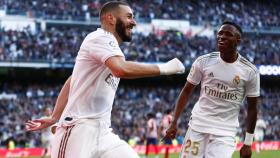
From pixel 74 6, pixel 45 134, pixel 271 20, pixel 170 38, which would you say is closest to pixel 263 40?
pixel 271 20

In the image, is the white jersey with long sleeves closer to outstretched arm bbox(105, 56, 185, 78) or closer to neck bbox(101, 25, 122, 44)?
neck bbox(101, 25, 122, 44)

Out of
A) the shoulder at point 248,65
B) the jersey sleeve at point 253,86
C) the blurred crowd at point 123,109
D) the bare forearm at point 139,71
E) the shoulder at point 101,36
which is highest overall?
the shoulder at point 101,36

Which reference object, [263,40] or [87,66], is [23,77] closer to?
[263,40]

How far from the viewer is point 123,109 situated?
38969 millimetres

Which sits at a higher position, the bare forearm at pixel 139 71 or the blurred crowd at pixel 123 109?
the bare forearm at pixel 139 71

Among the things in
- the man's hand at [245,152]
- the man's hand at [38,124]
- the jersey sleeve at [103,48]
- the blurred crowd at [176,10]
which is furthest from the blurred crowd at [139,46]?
the jersey sleeve at [103,48]

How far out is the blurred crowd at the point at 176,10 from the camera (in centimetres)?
4444

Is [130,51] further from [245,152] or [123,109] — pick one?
[245,152]

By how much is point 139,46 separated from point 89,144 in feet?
127

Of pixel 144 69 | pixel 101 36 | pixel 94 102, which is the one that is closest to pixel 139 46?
pixel 94 102

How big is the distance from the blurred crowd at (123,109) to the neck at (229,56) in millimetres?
25250

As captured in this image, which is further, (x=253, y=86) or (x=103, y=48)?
(x=253, y=86)

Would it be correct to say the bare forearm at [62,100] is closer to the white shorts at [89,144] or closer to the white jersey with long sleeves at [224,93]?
the white shorts at [89,144]

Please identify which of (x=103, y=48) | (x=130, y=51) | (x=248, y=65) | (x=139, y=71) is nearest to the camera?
(x=139, y=71)
